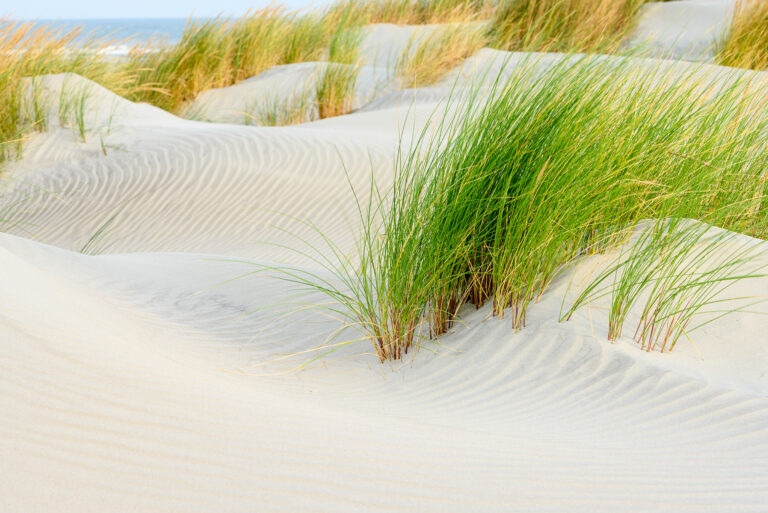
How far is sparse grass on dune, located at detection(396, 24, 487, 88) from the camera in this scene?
10.5 m

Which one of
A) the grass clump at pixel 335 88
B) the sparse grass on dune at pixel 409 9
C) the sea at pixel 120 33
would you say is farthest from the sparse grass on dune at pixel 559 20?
the sea at pixel 120 33

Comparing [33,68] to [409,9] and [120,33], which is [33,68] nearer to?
[409,9]

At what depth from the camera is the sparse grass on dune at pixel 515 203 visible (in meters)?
2.66

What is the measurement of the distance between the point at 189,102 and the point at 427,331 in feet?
28.4

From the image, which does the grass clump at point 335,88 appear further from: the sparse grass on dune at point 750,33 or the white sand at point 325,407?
the white sand at point 325,407

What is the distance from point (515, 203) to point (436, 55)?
27.7 feet

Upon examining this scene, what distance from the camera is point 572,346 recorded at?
2594 mm

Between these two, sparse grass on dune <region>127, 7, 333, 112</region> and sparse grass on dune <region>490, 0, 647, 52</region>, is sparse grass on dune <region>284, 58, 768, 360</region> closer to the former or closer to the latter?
sparse grass on dune <region>127, 7, 333, 112</region>

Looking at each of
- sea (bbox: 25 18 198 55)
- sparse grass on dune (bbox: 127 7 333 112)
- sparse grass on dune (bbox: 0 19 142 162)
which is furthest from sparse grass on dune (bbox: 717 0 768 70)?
sparse grass on dune (bbox: 0 19 142 162)

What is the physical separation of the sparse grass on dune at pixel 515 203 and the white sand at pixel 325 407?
0.15 meters

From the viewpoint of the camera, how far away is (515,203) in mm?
2727

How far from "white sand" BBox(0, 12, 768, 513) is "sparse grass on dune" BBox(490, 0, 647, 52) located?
8.42 m

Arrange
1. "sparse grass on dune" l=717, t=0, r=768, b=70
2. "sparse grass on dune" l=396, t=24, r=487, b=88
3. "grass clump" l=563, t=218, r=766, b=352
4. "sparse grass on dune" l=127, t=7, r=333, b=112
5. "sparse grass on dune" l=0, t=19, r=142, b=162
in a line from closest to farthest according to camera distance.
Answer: "grass clump" l=563, t=218, r=766, b=352, "sparse grass on dune" l=0, t=19, r=142, b=162, "sparse grass on dune" l=717, t=0, r=768, b=70, "sparse grass on dune" l=127, t=7, r=333, b=112, "sparse grass on dune" l=396, t=24, r=487, b=88

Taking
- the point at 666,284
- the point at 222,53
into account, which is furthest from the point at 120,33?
the point at 666,284
